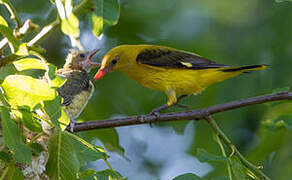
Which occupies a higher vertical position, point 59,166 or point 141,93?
point 59,166

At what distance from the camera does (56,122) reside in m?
1.45

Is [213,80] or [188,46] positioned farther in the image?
[188,46]

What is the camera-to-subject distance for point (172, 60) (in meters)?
3.64

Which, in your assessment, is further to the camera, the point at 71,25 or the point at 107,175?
the point at 107,175

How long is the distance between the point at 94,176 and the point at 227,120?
2.62 metres

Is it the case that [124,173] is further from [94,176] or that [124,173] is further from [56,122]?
[56,122]

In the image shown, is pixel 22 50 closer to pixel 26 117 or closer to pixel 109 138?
pixel 26 117

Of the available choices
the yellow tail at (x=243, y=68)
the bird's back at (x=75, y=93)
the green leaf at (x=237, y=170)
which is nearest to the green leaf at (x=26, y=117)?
the green leaf at (x=237, y=170)

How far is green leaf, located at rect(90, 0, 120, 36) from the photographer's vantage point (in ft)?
4.78

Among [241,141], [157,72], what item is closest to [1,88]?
[157,72]

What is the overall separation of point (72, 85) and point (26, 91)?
1.59 meters

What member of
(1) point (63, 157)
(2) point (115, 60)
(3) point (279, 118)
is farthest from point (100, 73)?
(1) point (63, 157)

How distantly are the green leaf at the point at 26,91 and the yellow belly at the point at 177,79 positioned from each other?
2130 mm

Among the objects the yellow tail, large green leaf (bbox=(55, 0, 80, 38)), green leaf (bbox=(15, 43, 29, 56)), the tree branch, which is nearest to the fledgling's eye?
the yellow tail
